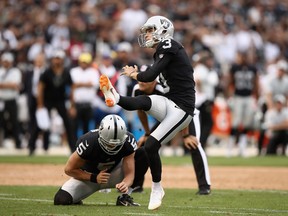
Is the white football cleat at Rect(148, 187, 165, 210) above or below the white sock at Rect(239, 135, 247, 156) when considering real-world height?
above

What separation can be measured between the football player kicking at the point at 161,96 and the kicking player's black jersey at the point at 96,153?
23 centimetres

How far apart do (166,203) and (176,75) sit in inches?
63.1

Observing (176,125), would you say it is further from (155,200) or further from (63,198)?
(63,198)

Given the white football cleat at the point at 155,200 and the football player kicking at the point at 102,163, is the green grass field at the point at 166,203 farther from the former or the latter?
the football player kicking at the point at 102,163

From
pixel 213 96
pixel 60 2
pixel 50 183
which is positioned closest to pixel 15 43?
pixel 60 2

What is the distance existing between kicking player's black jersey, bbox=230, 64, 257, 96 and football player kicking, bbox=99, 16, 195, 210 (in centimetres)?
1032

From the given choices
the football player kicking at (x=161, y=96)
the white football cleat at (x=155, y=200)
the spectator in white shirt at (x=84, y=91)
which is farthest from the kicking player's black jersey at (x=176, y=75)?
the spectator in white shirt at (x=84, y=91)

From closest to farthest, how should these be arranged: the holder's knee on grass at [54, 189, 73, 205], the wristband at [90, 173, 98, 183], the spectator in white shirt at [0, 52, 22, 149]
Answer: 1. the wristband at [90, 173, 98, 183]
2. the holder's knee on grass at [54, 189, 73, 205]
3. the spectator in white shirt at [0, 52, 22, 149]

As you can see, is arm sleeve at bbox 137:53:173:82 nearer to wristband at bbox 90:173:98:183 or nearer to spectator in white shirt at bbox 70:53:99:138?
wristband at bbox 90:173:98:183

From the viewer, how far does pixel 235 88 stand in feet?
65.2

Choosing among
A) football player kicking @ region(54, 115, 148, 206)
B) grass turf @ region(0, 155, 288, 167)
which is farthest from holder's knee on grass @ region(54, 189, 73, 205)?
grass turf @ region(0, 155, 288, 167)

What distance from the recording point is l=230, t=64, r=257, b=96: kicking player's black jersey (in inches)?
774

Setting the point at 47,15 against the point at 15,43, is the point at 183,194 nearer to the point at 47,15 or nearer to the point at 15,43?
the point at 15,43

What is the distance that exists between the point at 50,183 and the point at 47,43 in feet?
A: 34.6
